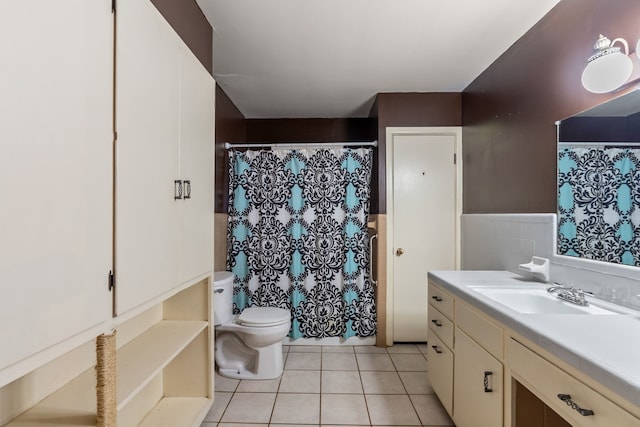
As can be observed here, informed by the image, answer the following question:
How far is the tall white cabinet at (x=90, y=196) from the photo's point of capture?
71cm

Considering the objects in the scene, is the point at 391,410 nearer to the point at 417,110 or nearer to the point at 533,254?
the point at 533,254

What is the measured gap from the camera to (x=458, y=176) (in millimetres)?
3115

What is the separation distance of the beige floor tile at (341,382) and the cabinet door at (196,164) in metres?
1.23

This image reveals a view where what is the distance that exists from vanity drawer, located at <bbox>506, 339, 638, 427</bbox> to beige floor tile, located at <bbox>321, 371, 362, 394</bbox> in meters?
1.32

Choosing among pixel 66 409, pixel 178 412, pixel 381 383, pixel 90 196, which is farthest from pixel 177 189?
pixel 381 383

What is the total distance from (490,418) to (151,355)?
144 centimetres

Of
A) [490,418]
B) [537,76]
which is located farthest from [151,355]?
[537,76]

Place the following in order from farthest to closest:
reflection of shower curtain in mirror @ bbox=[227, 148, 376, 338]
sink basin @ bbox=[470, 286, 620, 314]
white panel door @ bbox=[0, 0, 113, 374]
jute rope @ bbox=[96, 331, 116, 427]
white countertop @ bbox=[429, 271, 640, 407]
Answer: reflection of shower curtain in mirror @ bbox=[227, 148, 376, 338] → sink basin @ bbox=[470, 286, 620, 314] → jute rope @ bbox=[96, 331, 116, 427] → white countertop @ bbox=[429, 271, 640, 407] → white panel door @ bbox=[0, 0, 113, 374]

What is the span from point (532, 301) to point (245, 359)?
78.1 inches

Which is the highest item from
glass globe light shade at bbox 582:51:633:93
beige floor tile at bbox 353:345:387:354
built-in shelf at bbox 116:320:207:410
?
glass globe light shade at bbox 582:51:633:93

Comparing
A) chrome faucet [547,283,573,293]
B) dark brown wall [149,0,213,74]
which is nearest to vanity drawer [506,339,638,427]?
chrome faucet [547,283,573,293]

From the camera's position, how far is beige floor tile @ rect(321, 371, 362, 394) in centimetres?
230

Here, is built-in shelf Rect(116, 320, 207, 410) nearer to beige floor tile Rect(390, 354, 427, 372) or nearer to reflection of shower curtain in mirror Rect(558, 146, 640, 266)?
beige floor tile Rect(390, 354, 427, 372)

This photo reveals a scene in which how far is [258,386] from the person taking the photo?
2379 mm
